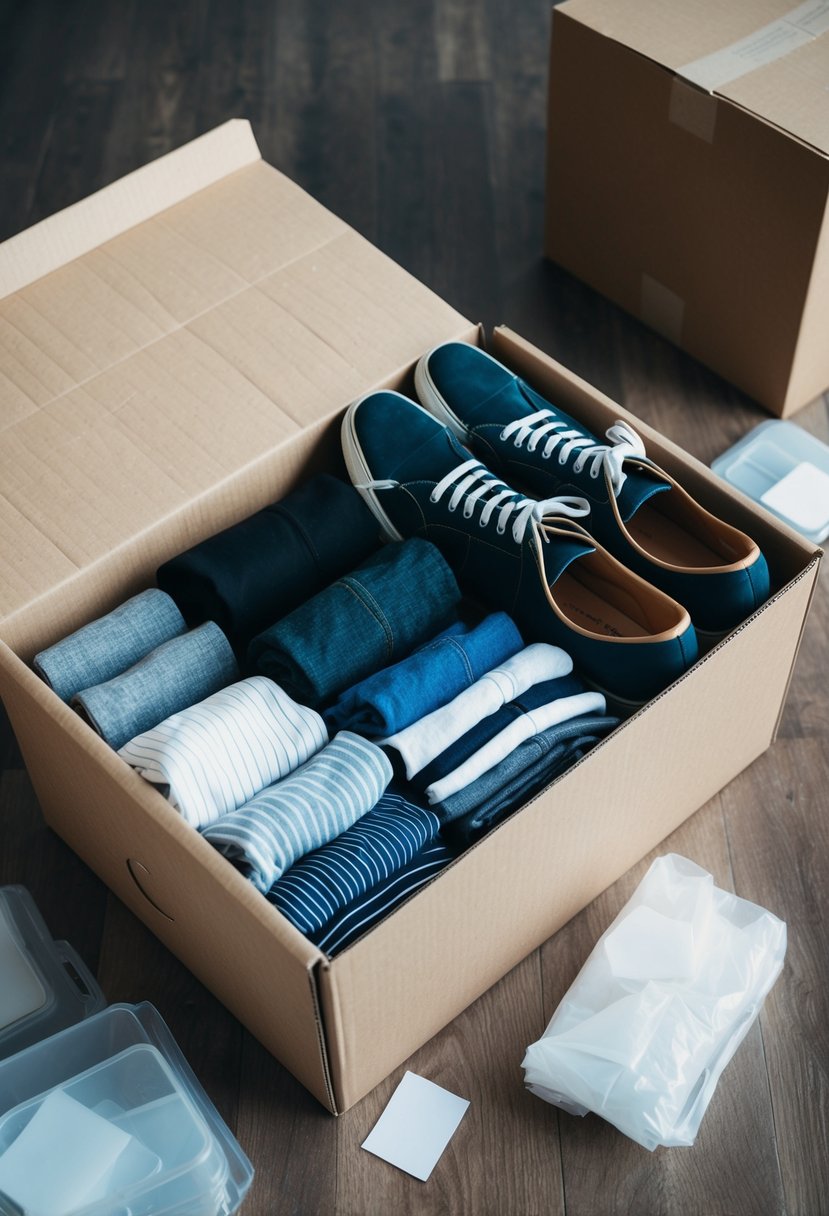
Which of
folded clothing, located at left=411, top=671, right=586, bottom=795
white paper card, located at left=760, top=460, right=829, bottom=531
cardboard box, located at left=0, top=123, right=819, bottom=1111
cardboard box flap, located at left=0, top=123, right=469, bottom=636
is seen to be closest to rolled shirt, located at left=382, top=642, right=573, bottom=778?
folded clothing, located at left=411, top=671, right=586, bottom=795

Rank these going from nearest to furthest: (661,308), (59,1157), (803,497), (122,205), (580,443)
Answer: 1. (59,1157)
2. (580,443)
3. (122,205)
4. (803,497)
5. (661,308)

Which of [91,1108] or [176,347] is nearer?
[91,1108]

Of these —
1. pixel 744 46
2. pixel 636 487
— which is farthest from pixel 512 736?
pixel 744 46

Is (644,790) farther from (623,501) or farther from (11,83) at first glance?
(11,83)

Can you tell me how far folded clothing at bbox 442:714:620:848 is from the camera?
3.56 ft

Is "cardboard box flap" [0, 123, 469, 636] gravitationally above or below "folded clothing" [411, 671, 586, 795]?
above

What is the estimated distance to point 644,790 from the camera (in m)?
1.16

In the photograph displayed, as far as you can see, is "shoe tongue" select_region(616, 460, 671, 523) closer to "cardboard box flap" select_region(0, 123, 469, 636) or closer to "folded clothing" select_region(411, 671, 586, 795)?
"folded clothing" select_region(411, 671, 586, 795)

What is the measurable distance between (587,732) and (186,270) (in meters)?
0.69

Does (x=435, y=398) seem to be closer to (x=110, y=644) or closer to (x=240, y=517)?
(x=240, y=517)

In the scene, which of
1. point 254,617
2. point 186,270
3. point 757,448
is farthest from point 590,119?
point 254,617

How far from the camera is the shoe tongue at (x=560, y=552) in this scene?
115cm

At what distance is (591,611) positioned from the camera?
1.21 meters

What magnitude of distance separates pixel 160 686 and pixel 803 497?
0.83 metres
